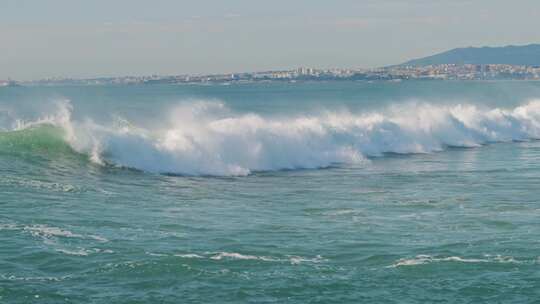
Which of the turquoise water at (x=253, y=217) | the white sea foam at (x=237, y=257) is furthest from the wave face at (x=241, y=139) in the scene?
the white sea foam at (x=237, y=257)

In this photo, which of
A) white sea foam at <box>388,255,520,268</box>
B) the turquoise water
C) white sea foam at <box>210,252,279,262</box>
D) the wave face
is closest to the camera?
the turquoise water

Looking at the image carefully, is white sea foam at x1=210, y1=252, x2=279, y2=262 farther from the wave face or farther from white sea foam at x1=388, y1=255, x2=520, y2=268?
the wave face

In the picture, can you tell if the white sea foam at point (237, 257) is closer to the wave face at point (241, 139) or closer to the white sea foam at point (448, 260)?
the white sea foam at point (448, 260)

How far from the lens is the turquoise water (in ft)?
63.0

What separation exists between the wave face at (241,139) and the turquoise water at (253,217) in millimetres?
143

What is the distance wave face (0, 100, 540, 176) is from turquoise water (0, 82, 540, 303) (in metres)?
0.14

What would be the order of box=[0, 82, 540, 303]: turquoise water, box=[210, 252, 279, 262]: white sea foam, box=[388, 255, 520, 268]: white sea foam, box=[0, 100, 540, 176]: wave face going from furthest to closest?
box=[0, 100, 540, 176]: wave face → box=[210, 252, 279, 262]: white sea foam → box=[388, 255, 520, 268]: white sea foam → box=[0, 82, 540, 303]: turquoise water

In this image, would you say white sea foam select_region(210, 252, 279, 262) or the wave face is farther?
the wave face

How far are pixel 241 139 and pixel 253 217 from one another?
67.6 feet

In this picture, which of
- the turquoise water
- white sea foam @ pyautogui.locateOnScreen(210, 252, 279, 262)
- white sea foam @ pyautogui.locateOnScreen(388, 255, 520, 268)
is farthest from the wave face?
white sea foam @ pyautogui.locateOnScreen(388, 255, 520, 268)

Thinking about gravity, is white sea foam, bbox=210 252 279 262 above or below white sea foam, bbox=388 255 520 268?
above

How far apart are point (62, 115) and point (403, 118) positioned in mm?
26853

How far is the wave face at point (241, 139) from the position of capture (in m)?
42.3

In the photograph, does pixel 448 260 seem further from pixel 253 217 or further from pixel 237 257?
pixel 253 217
